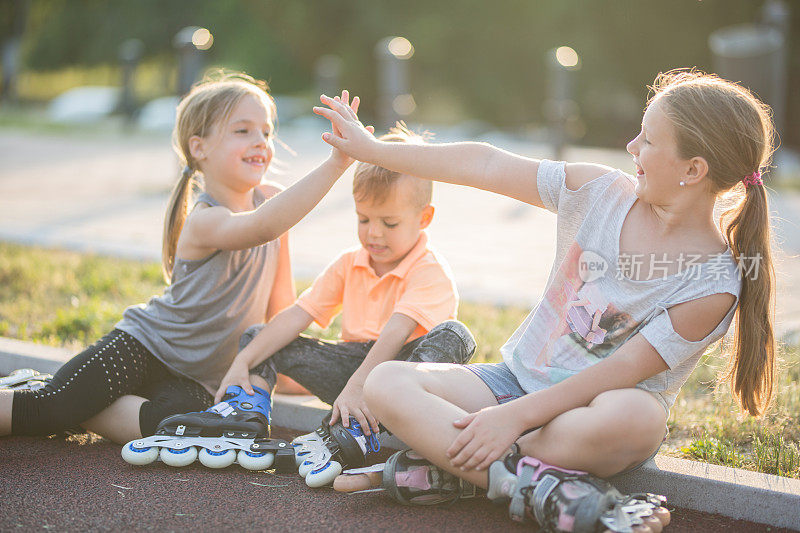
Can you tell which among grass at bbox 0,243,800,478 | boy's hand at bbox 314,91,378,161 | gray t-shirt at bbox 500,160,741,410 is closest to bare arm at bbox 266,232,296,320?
grass at bbox 0,243,800,478

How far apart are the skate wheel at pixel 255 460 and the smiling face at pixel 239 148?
116cm

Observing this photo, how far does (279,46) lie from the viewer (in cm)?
2331

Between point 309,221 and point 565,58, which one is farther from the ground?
point 565,58

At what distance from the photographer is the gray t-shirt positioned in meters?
2.45

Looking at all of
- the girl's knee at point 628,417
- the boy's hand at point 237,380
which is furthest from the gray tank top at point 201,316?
the girl's knee at point 628,417

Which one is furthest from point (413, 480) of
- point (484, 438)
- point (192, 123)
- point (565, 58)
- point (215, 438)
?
point (565, 58)

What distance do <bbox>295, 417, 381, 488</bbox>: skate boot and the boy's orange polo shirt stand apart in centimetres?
48

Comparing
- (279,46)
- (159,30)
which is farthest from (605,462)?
(159,30)

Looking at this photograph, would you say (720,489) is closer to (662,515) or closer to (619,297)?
(662,515)

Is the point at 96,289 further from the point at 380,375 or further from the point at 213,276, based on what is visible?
the point at 380,375

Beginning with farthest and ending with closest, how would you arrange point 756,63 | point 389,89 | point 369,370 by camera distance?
point 389,89
point 756,63
point 369,370

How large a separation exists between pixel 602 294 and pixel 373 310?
38.5 inches

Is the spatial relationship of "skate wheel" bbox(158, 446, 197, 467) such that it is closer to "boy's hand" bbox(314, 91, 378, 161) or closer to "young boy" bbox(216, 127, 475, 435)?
"young boy" bbox(216, 127, 475, 435)

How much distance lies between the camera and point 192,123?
3.40m
